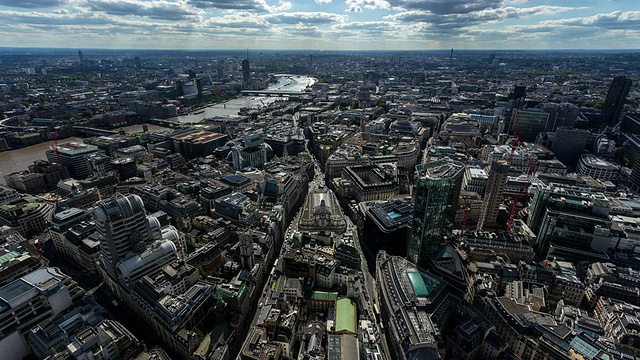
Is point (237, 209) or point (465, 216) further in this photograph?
point (465, 216)

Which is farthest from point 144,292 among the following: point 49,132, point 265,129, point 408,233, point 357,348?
point 49,132

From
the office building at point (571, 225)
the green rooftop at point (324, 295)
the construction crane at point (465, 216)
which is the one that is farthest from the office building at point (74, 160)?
the office building at point (571, 225)

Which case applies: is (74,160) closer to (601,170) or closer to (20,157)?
(20,157)

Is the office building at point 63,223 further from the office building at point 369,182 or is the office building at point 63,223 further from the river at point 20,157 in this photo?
the office building at point 369,182

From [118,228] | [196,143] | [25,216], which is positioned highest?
[118,228]

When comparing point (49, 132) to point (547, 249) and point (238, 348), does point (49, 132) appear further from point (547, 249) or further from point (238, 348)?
point (547, 249)

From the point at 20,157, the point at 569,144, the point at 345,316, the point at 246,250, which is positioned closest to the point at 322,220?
the point at 246,250

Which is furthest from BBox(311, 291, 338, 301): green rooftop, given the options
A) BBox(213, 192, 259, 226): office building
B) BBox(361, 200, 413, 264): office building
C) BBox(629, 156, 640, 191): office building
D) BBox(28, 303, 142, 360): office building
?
BBox(629, 156, 640, 191): office building
